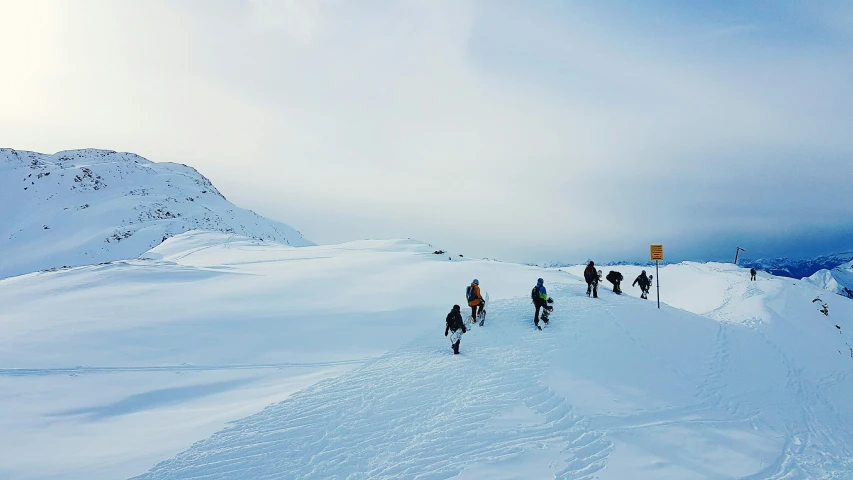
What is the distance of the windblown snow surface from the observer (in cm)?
795

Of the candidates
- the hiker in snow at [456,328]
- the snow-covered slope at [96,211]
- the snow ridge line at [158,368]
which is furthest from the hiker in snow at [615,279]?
the snow-covered slope at [96,211]

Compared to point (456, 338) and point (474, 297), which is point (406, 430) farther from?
point (474, 297)

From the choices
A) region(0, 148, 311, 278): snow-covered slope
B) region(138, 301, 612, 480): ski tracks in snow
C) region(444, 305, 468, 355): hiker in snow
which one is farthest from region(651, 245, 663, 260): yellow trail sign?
region(0, 148, 311, 278): snow-covered slope

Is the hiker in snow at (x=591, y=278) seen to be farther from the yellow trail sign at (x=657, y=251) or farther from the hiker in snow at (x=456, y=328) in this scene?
the hiker in snow at (x=456, y=328)

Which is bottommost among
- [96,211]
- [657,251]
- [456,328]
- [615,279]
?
[456,328]

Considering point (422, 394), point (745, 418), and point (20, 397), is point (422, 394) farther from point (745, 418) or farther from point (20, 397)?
point (20, 397)

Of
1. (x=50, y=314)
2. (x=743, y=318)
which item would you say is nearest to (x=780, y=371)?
(x=743, y=318)

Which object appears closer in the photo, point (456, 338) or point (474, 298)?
point (456, 338)

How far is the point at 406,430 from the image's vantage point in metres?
8.81

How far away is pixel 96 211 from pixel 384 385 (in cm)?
8152

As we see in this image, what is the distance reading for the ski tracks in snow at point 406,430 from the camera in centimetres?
747

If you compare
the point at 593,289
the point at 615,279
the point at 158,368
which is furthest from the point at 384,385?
the point at 615,279

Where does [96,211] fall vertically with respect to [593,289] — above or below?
above

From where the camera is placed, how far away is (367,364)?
43.0ft
